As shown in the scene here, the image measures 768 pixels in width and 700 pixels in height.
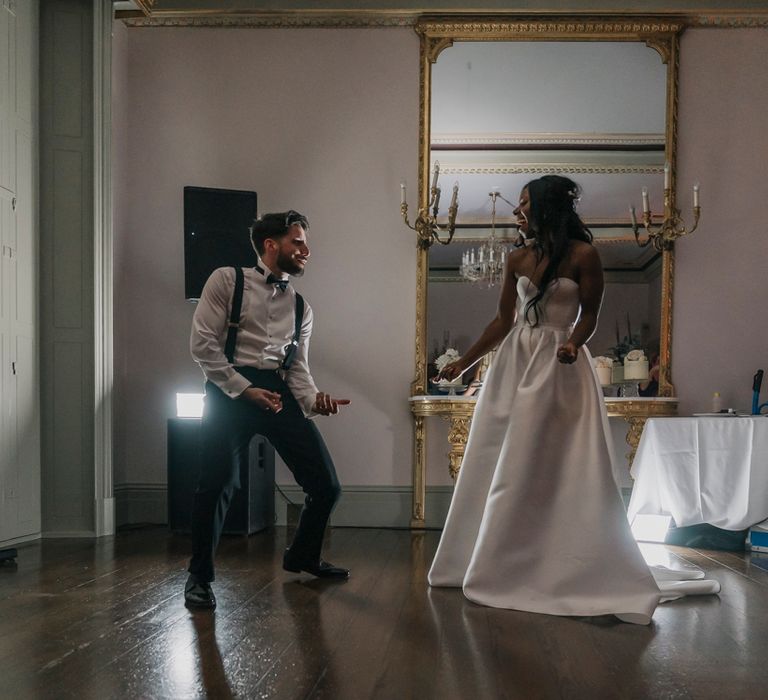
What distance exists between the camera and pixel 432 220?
6.03m

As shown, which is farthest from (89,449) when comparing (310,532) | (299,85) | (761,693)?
(761,693)

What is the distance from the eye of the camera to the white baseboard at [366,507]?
19.8ft

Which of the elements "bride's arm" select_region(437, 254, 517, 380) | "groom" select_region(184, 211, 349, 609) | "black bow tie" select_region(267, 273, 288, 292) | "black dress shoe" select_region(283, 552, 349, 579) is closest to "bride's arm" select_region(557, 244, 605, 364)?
"bride's arm" select_region(437, 254, 517, 380)

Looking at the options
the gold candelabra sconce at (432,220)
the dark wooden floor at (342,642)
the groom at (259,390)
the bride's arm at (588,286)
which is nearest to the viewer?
the dark wooden floor at (342,642)

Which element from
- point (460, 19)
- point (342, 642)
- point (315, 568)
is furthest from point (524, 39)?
point (342, 642)

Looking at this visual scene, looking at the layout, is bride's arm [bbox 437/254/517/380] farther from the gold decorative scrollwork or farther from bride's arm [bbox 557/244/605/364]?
the gold decorative scrollwork

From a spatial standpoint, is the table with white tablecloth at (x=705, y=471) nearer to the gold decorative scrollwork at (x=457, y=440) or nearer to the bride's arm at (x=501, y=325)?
the gold decorative scrollwork at (x=457, y=440)

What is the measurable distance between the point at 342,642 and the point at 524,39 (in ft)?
15.1

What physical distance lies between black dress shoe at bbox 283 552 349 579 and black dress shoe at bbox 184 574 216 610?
1.81 feet

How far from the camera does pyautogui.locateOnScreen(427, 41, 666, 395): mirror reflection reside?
6.08m

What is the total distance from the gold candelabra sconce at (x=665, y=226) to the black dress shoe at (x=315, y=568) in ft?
10.5

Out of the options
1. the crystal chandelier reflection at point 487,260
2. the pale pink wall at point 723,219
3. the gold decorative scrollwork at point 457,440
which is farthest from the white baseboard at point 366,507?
the pale pink wall at point 723,219

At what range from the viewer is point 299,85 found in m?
6.24

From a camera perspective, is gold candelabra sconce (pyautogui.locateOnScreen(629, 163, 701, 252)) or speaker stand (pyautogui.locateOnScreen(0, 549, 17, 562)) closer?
speaker stand (pyautogui.locateOnScreen(0, 549, 17, 562))
